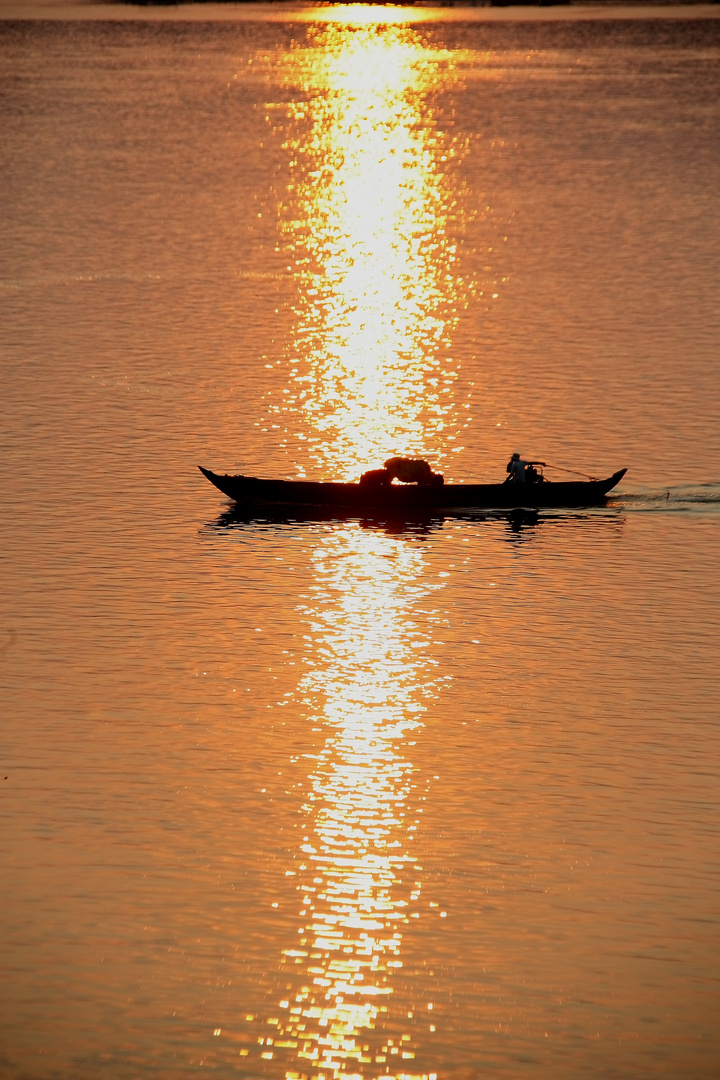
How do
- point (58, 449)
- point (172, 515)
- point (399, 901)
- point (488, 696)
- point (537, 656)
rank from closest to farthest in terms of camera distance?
1. point (399, 901)
2. point (488, 696)
3. point (537, 656)
4. point (172, 515)
5. point (58, 449)

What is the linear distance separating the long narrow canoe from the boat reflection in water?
9.73 ft

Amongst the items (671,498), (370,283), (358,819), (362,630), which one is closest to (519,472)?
(671,498)

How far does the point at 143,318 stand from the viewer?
78.1 metres

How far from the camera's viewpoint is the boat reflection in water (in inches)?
874

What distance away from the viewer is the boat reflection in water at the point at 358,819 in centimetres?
2220

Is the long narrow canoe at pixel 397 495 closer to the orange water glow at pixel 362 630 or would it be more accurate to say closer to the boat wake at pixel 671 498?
the orange water glow at pixel 362 630

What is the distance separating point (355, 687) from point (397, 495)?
41.0 ft

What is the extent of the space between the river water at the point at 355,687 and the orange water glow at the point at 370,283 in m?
0.35

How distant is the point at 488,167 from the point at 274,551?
85.5 metres

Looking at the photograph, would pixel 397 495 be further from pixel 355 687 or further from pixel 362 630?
pixel 355 687

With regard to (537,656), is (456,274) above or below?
above

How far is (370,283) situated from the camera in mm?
87062

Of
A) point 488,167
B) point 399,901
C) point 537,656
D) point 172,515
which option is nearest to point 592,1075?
point 399,901

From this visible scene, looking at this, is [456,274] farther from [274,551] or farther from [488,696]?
[488,696]
